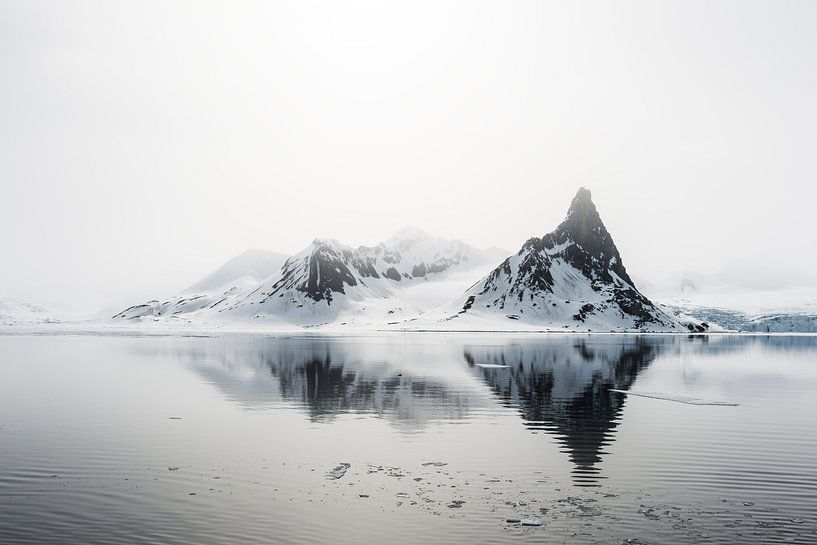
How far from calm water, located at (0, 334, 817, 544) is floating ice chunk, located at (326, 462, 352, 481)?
1.37 ft

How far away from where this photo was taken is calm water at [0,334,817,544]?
2809 cm

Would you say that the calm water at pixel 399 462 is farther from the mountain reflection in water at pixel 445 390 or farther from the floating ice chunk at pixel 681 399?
the floating ice chunk at pixel 681 399

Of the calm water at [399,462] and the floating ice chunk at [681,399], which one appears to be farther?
the floating ice chunk at [681,399]

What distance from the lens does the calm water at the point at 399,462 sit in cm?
2809

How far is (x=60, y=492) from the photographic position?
32.9m

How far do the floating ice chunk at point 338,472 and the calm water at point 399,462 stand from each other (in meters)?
0.42

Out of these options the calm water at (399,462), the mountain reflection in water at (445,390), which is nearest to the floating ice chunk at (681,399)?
the calm water at (399,462)

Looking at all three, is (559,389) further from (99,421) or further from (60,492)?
(60,492)

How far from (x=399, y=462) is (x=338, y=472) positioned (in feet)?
15.0

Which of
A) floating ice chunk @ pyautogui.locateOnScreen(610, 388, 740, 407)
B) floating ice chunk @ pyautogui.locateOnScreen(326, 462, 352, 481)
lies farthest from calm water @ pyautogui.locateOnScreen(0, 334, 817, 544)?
floating ice chunk @ pyautogui.locateOnScreen(610, 388, 740, 407)

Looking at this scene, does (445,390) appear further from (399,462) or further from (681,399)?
(399,462)

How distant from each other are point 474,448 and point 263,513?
61.7 ft

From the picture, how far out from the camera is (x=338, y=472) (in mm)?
37812

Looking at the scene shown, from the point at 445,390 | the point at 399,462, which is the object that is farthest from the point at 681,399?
the point at 399,462
